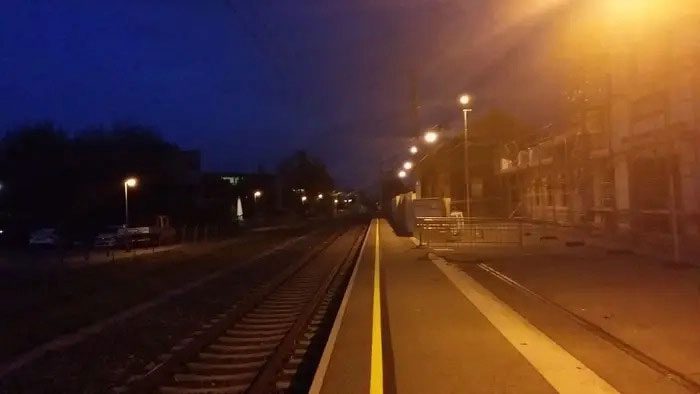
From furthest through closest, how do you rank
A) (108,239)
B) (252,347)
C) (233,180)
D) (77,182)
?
1. (233,180)
2. (77,182)
3. (108,239)
4. (252,347)

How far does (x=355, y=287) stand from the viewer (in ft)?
75.9

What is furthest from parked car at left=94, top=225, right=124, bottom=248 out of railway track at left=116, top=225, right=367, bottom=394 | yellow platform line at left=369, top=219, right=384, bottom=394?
yellow platform line at left=369, top=219, right=384, bottom=394

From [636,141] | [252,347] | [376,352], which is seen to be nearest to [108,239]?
[636,141]

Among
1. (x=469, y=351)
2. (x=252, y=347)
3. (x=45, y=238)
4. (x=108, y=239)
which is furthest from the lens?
(x=45, y=238)

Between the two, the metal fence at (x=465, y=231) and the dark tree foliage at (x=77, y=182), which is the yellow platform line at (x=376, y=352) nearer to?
the metal fence at (x=465, y=231)

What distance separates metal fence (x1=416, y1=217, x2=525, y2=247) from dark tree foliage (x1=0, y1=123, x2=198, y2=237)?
36.1m

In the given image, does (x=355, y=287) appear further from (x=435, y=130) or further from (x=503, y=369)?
(x=435, y=130)

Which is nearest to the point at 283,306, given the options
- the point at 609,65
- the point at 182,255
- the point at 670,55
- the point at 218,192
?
the point at 670,55

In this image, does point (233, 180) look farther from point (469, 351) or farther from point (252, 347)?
point (469, 351)

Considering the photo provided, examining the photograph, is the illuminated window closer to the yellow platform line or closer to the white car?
the white car

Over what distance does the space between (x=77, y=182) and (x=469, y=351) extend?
217 feet

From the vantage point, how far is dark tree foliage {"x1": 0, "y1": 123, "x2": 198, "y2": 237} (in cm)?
7288

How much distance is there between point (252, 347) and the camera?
14453 millimetres

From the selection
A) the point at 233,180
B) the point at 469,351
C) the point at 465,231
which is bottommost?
the point at 469,351
